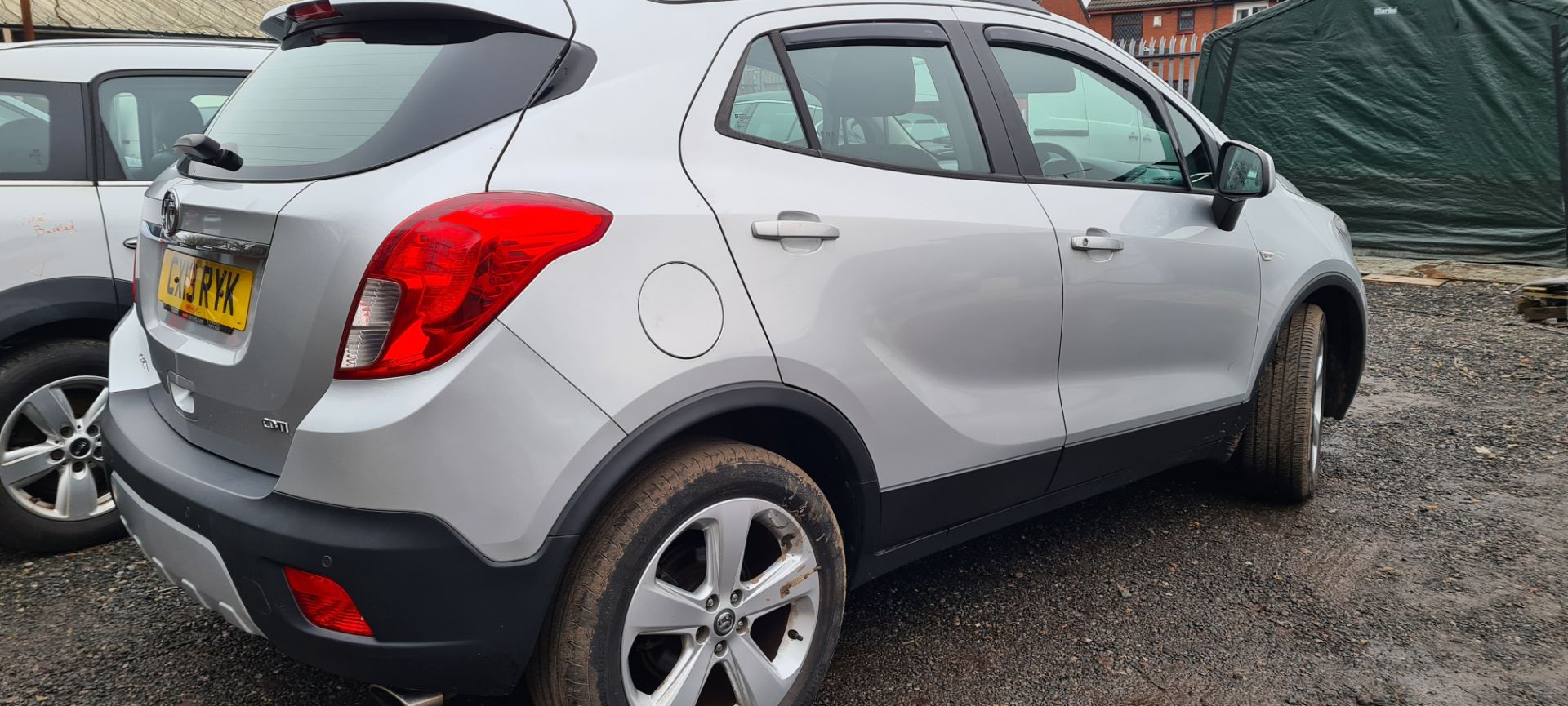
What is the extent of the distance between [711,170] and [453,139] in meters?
0.50

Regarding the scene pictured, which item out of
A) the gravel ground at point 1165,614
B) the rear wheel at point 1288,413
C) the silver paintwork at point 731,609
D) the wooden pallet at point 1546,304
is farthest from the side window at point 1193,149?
the wooden pallet at point 1546,304

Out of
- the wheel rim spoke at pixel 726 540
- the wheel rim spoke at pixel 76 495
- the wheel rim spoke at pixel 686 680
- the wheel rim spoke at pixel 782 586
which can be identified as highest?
the wheel rim spoke at pixel 726 540

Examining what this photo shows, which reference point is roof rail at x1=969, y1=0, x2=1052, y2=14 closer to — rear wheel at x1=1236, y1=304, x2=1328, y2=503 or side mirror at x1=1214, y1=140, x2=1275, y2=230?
side mirror at x1=1214, y1=140, x2=1275, y2=230

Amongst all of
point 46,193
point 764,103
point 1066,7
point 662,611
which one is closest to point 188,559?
point 662,611

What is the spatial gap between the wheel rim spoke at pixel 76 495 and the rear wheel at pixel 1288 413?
154 inches

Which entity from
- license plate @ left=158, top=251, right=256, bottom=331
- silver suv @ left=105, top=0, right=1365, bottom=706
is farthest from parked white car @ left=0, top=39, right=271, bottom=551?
license plate @ left=158, top=251, right=256, bottom=331

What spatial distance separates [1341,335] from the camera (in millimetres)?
4250

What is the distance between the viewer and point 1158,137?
3354 mm

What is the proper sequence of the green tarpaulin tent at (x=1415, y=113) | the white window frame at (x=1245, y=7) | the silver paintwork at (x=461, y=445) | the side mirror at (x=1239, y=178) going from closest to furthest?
1. the silver paintwork at (x=461, y=445)
2. the side mirror at (x=1239, y=178)
3. the green tarpaulin tent at (x=1415, y=113)
4. the white window frame at (x=1245, y=7)

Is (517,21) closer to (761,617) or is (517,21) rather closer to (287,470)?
(287,470)

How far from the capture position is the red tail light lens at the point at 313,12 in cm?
224

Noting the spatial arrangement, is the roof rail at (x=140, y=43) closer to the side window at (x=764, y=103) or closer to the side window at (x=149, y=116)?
the side window at (x=149, y=116)

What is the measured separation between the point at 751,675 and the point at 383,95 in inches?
53.7

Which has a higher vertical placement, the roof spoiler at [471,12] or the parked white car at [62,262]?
the roof spoiler at [471,12]
